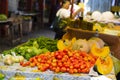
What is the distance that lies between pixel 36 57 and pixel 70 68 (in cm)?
51

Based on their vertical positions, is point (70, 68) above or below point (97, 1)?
below

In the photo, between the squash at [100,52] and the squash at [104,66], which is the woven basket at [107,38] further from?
the squash at [104,66]

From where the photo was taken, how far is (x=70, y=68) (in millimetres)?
2768

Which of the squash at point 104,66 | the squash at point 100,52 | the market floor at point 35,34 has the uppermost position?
the squash at point 100,52

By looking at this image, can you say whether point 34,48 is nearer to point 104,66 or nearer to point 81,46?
point 81,46

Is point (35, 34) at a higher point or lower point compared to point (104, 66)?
lower

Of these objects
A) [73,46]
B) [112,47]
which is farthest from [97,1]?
[73,46]

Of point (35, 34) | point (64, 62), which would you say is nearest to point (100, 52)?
point (64, 62)

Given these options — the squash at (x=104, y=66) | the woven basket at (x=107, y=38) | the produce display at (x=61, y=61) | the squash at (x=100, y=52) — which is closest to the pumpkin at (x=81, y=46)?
the produce display at (x=61, y=61)

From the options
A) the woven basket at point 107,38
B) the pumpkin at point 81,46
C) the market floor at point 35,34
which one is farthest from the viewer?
the market floor at point 35,34

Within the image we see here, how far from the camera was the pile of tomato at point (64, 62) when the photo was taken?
279 centimetres

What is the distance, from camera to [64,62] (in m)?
2.88

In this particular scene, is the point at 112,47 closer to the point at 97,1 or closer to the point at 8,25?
the point at 8,25

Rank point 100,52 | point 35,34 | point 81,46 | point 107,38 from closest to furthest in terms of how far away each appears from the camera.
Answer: point 100,52, point 81,46, point 107,38, point 35,34
